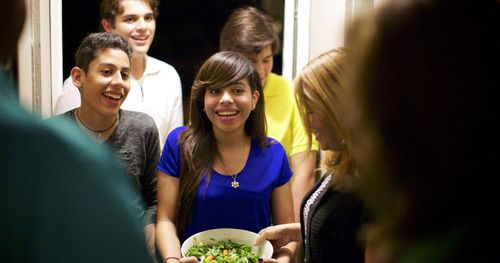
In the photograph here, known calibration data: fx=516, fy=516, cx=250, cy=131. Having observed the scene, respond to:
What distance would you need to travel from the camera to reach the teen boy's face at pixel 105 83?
1638 mm

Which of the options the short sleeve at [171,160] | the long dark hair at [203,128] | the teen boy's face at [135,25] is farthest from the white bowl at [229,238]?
Answer: the teen boy's face at [135,25]

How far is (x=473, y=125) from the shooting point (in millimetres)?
513

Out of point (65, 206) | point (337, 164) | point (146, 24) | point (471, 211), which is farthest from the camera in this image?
point (146, 24)

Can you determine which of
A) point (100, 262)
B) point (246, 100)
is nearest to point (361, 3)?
point (246, 100)

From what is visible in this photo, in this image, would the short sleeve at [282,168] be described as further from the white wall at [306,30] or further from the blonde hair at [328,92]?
the white wall at [306,30]

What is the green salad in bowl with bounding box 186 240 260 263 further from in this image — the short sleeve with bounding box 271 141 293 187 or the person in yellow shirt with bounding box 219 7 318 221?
the person in yellow shirt with bounding box 219 7 318 221

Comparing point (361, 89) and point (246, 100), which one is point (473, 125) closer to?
point (361, 89)

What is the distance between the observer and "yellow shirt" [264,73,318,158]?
1887mm

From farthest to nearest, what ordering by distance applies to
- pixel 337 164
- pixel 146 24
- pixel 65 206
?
1. pixel 146 24
2. pixel 337 164
3. pixel 65 206

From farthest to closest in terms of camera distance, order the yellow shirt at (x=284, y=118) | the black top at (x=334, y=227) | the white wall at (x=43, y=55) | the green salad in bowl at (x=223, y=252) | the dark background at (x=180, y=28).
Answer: the dark background at (x=180, y=28) < the white wall at (x=43, y=55) < the yellow shirt at (x=284, y=118) < the green salad in bowl at (x=223, y=252) < the black top at (x=334, y=227)

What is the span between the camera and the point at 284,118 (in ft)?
6.34

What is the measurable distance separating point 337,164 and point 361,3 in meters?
0.85

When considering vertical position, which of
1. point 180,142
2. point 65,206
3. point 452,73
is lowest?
point 180,142

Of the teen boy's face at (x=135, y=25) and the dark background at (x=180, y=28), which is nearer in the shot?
the teen boy's face at (x=135, y=25)
